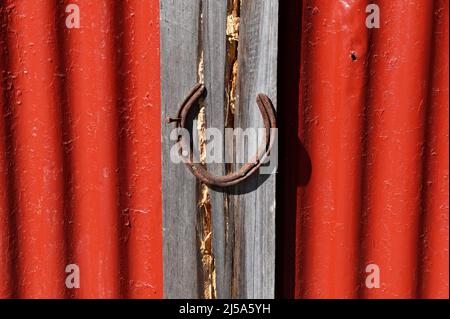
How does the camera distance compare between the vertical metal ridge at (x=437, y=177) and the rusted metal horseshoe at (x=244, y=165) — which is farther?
the vertical metal ridge at (x=437, y=177)

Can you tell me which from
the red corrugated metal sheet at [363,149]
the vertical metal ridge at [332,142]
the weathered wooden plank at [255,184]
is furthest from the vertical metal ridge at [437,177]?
the weathered wooden plank at [255,184]

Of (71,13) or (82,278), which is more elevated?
(71,13)

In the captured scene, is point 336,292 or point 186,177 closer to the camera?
point 186,177

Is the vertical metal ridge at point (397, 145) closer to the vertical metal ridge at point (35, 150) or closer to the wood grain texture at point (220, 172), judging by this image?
the wood grain texture at point (220, 172)

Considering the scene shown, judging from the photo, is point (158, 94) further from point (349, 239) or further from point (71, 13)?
point (349, 239)

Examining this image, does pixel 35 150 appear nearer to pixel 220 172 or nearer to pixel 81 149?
pixel 81 149

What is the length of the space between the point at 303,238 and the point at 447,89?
537 millimetres

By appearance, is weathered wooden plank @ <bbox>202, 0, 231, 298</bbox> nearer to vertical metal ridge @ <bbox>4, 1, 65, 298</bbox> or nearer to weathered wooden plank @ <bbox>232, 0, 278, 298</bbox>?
weathered wooden plank @ <bbox>232, 0, 278, 298</bbox>

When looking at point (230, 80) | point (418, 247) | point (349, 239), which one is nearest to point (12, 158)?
point (230, 80)

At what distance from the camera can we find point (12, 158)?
4.11 ft

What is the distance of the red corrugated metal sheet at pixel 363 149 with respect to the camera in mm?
1228

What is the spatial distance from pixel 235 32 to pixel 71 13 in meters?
0.41

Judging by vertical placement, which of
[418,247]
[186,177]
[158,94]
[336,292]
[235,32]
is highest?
[235,32]

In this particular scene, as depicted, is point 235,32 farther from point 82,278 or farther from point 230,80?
point 82,278
